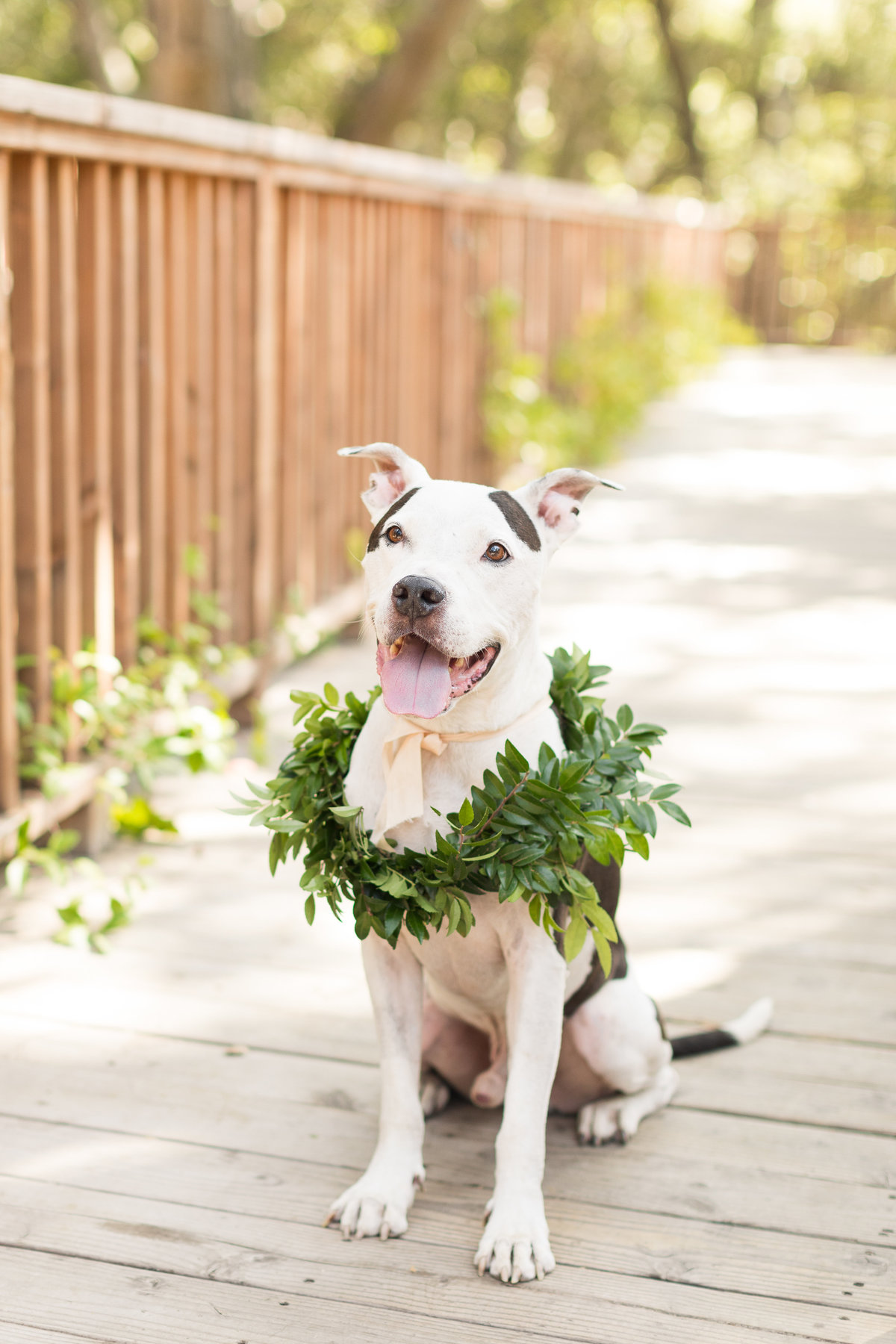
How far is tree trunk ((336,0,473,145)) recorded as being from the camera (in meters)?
11.2

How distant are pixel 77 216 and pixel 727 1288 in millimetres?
2818

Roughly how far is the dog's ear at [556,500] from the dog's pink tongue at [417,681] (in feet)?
1.06

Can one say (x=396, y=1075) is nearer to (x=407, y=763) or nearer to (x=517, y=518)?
(x=407, y=763)

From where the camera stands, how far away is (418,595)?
6.70ft

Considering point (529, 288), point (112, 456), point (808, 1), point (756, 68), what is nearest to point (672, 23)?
point (756, 68)

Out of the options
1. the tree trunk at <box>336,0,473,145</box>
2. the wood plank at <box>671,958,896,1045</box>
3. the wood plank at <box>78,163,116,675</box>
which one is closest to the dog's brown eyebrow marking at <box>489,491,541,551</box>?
the wood plank at <box>671,958,896,1045</box>

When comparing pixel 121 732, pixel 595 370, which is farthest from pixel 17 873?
pixel 595 370

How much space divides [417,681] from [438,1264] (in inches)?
36.3

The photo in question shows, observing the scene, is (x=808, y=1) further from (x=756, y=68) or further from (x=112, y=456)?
(x=112, y=456)

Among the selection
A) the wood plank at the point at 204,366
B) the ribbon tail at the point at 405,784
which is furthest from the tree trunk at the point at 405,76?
the ribbon tail at the point at 405,784

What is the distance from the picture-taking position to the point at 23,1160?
2467mm

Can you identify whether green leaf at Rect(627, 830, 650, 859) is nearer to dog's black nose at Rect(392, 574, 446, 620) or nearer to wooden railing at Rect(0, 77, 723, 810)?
dog's black nose at Rect(392, 574, 446, 620)

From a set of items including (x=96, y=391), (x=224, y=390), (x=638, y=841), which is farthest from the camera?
(x=224, y=390)

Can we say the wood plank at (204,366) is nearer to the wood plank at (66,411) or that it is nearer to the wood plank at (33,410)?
the wood plank at (66,411)
